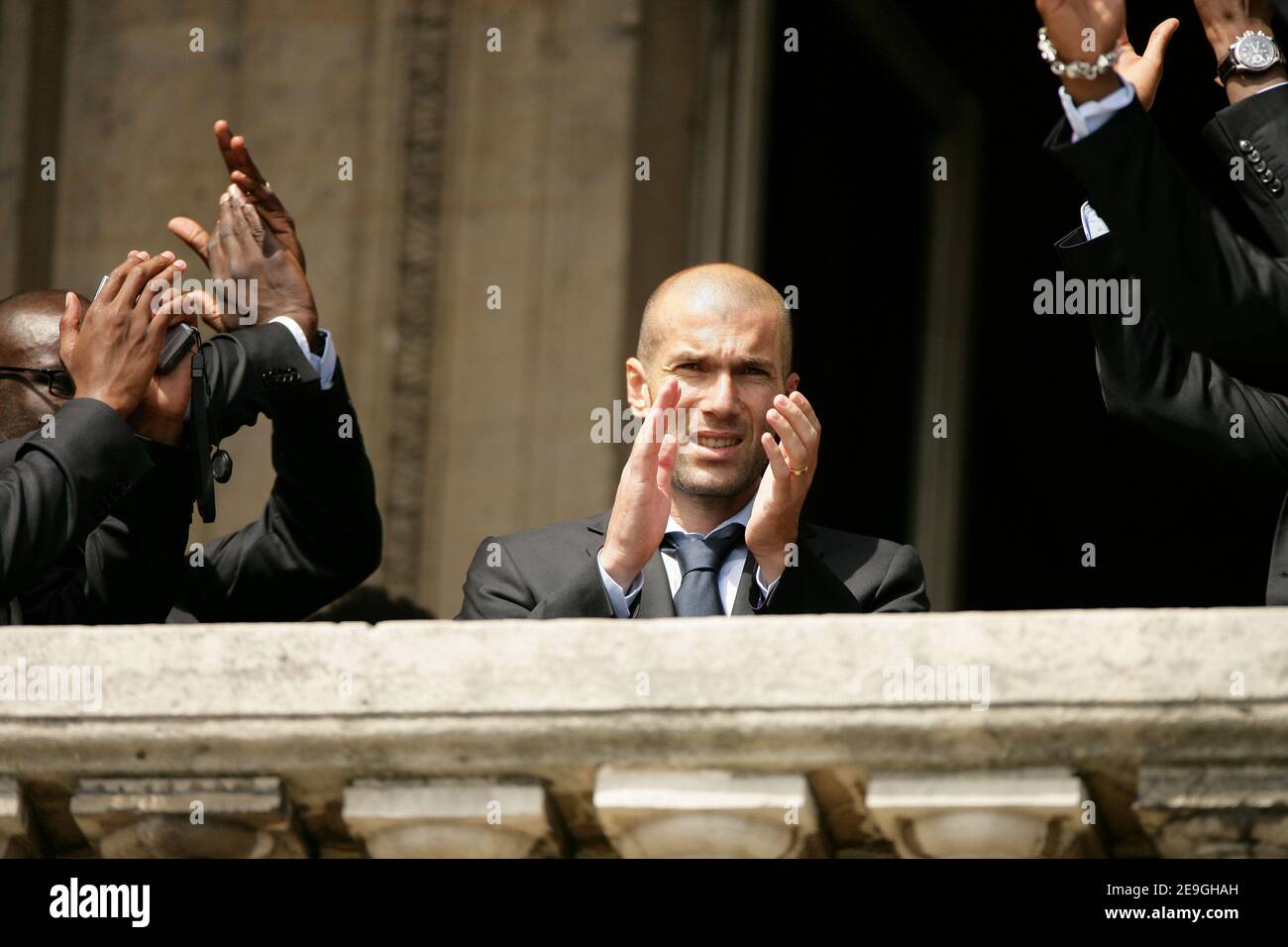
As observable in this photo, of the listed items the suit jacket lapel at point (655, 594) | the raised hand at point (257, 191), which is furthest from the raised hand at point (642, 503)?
the raised hand at point (257, 191)

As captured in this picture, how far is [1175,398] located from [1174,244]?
598mm

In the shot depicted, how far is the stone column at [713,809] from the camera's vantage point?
350 cm

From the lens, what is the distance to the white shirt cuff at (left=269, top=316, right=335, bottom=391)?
5062 mm

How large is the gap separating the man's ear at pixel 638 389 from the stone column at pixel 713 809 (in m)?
1.66

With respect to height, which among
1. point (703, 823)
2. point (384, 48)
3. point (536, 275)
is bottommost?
point (703, 823)

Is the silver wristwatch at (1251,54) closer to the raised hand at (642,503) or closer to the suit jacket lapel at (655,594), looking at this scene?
the raised hand at (642,503)

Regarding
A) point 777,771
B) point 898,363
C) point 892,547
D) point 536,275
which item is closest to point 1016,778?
point 777,771

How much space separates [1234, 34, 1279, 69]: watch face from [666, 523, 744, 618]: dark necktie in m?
1.28

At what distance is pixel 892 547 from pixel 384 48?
3.34 meters

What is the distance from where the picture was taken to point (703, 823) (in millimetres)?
3508

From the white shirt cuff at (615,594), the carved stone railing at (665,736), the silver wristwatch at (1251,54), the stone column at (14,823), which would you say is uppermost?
the silver wristwatch at (1251,54)

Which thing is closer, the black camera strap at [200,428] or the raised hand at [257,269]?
the black camera strap at [200,428]

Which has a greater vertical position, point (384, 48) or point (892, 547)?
point (384, 48)

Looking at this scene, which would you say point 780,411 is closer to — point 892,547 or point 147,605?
point 892,547
